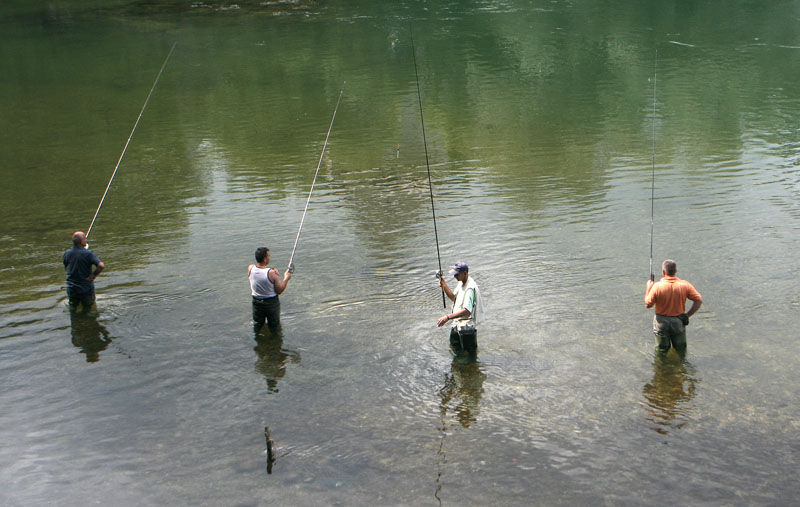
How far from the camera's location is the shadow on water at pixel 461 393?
702 cm

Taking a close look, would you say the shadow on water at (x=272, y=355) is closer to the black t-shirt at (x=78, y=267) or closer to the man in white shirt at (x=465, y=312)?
the man in white shirt at (x=465, y=312)

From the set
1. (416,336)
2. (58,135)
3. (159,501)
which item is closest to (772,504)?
(416,336)

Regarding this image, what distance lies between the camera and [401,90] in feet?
81.4

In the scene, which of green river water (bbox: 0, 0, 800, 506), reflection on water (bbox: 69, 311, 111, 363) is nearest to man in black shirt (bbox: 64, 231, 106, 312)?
reflection on water (bbox: 69, 311, 111, 363)

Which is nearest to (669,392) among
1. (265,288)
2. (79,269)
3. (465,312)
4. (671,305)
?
(671,305)

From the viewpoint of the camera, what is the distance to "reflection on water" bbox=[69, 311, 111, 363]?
8.64 m

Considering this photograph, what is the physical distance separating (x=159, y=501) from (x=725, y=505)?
4.53m

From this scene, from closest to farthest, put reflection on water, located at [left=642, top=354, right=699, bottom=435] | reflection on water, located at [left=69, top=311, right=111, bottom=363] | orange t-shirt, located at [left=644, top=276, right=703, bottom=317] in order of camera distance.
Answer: reflection on water, located at [left=642, top=354, right=699, bottom=435], orange t-shirt, located at [left=644, top=276, right=703, bottom=317], reflection on water, located at [left=69, top=311, right=111, bottom=363]

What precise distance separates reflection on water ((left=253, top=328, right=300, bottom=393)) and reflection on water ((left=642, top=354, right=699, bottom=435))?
3768mm

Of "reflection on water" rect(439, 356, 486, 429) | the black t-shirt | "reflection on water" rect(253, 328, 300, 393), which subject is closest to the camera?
"reflection on water" rect(439, 356, 486, 429)

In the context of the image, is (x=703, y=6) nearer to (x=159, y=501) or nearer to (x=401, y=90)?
(x=401, y=90)

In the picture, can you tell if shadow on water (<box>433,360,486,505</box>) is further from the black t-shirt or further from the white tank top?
the black t-shirt

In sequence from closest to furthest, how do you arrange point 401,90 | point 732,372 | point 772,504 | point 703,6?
1. point 772,504
2. point 732,372
3. point 401,90
4. point 703,6

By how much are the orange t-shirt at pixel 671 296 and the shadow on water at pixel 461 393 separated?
1.98 meters
